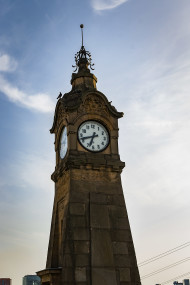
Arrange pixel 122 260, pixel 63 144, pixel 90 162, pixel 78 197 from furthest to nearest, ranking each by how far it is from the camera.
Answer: pixel 63 144, pixel 90 162, pixel 78 197, pixel 122 260

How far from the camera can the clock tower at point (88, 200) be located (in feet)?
55.1

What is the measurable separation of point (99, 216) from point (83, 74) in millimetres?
9283

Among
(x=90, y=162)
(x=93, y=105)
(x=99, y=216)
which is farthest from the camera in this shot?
(x=93, y=105)

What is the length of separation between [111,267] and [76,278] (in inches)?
69.4

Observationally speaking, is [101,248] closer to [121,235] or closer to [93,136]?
[121,235]

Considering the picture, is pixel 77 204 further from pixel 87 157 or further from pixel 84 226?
pixel 87 157

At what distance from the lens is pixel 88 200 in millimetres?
18469

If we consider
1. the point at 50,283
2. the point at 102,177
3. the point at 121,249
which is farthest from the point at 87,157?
the point at 50,283

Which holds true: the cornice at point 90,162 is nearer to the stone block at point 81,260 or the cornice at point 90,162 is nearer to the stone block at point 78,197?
the stone block at point 78,197

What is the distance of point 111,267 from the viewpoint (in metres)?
17.0

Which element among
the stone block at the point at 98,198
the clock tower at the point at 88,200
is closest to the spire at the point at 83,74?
the clock tower at the point at 88,200

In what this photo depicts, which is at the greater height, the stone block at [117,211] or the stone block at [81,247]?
the stone block at [117,211]

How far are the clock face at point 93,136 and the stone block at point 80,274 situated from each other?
6280 mm

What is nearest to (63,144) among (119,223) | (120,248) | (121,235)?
(119,223)
